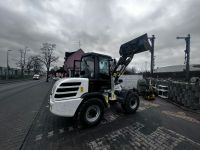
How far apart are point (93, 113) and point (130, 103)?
2.07 meters

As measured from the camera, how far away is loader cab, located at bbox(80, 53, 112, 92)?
5461mm

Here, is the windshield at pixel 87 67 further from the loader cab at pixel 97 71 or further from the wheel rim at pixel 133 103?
the wheel rim at pixel 133 103

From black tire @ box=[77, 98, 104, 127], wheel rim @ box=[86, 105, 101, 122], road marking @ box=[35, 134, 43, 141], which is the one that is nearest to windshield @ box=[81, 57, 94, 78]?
black tire @ box=[77, 98, 104, 127]

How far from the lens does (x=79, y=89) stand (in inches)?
191

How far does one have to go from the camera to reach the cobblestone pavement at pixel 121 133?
3752mm

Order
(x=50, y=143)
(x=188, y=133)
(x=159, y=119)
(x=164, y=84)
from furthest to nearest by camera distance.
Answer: (x=164, y=84) < (x=159, y=119) < (x=188, y=133) < (x=50, y=143)

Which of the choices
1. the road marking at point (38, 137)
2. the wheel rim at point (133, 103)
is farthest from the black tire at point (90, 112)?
the wheel rim at point (133, 103)

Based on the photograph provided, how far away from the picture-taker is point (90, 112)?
5.12 metres

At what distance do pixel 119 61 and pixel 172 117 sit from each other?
3251mm

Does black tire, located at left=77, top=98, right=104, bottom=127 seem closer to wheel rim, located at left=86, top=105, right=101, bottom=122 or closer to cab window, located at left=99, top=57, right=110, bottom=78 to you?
wheel rim, located at left=86, top=105, right=101, bottom=122

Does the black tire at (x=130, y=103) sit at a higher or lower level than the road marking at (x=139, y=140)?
higher

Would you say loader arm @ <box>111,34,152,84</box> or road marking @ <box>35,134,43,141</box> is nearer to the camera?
road marking @ <box>35,134,43,141</box>

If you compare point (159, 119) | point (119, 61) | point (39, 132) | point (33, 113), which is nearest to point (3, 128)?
point (39, 132)

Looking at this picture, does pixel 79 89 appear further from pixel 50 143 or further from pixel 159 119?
pixel 159 119
